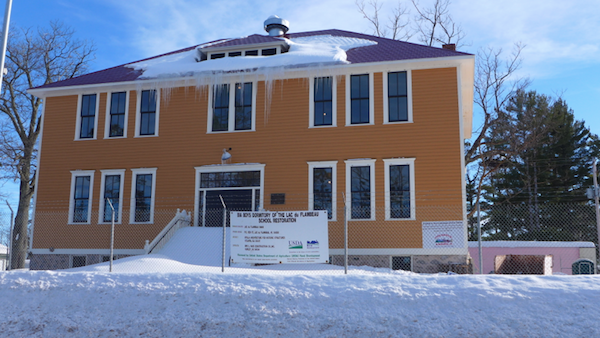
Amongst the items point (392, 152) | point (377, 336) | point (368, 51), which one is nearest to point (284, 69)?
point (368, 51)

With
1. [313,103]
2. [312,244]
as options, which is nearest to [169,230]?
[313,103]

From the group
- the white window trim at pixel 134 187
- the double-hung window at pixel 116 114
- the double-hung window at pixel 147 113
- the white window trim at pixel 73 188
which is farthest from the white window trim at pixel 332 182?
the white window trim at pixel 73 188

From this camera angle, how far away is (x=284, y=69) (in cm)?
1922

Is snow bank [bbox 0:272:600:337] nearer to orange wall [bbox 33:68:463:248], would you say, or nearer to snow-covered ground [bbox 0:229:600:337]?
snow-covered ground [bbox 0:229:600:337]

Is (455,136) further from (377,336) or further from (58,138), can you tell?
(58,138)

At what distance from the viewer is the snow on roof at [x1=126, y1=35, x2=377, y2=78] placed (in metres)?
19.3

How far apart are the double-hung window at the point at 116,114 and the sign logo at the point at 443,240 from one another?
12210mm

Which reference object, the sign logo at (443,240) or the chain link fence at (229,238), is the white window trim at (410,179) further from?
the sign logo at (443,240)

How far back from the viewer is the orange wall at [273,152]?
17.7 metres

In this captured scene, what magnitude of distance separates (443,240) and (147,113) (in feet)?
38.7

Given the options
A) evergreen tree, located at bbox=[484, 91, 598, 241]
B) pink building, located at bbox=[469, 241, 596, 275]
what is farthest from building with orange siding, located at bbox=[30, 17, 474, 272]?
evergreen tree, located at bbox=[484, 91, 598, 241]

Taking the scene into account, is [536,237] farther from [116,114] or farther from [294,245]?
[294,245]

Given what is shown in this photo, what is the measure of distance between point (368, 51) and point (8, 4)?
1164cm

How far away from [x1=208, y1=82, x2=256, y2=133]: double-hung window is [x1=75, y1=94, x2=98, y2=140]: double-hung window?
4.82m
